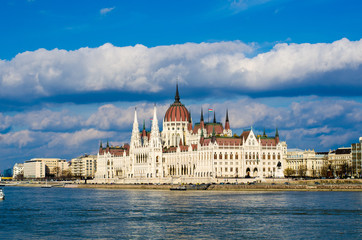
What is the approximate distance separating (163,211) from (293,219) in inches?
806

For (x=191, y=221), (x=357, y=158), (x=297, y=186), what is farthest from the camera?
(x=357, y=158)

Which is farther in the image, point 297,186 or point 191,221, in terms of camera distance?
point 297,186

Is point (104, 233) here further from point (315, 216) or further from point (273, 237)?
point (315, 216)

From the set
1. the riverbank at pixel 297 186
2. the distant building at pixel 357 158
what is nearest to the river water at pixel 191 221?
the riverbank at pixel 297 186

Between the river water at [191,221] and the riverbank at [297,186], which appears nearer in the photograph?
the river water at [191,221]

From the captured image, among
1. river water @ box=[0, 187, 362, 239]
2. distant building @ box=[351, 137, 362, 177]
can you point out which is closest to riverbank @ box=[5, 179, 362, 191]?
distant building @ box=[351, 137, 362, 177]

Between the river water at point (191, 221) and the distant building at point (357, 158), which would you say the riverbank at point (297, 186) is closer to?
the distant building at point (357, 158)

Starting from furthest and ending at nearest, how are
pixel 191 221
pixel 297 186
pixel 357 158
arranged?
pixel 357 158 < pixel 297 186 < pixel 191 221

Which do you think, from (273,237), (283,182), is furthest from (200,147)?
(273,237)

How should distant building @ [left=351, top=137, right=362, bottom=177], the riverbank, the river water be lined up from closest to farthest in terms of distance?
the river water < the riverbank < distant building @ [left=351, top=137, right=362, bottom=177]

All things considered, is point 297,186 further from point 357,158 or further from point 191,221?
point 191,221

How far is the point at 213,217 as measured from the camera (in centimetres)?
7856

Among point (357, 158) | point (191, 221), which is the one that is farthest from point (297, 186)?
point (191, 221)

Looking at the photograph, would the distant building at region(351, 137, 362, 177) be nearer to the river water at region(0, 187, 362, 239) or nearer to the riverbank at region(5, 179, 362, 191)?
the riverbank at region(5, 179, 362, 191)
